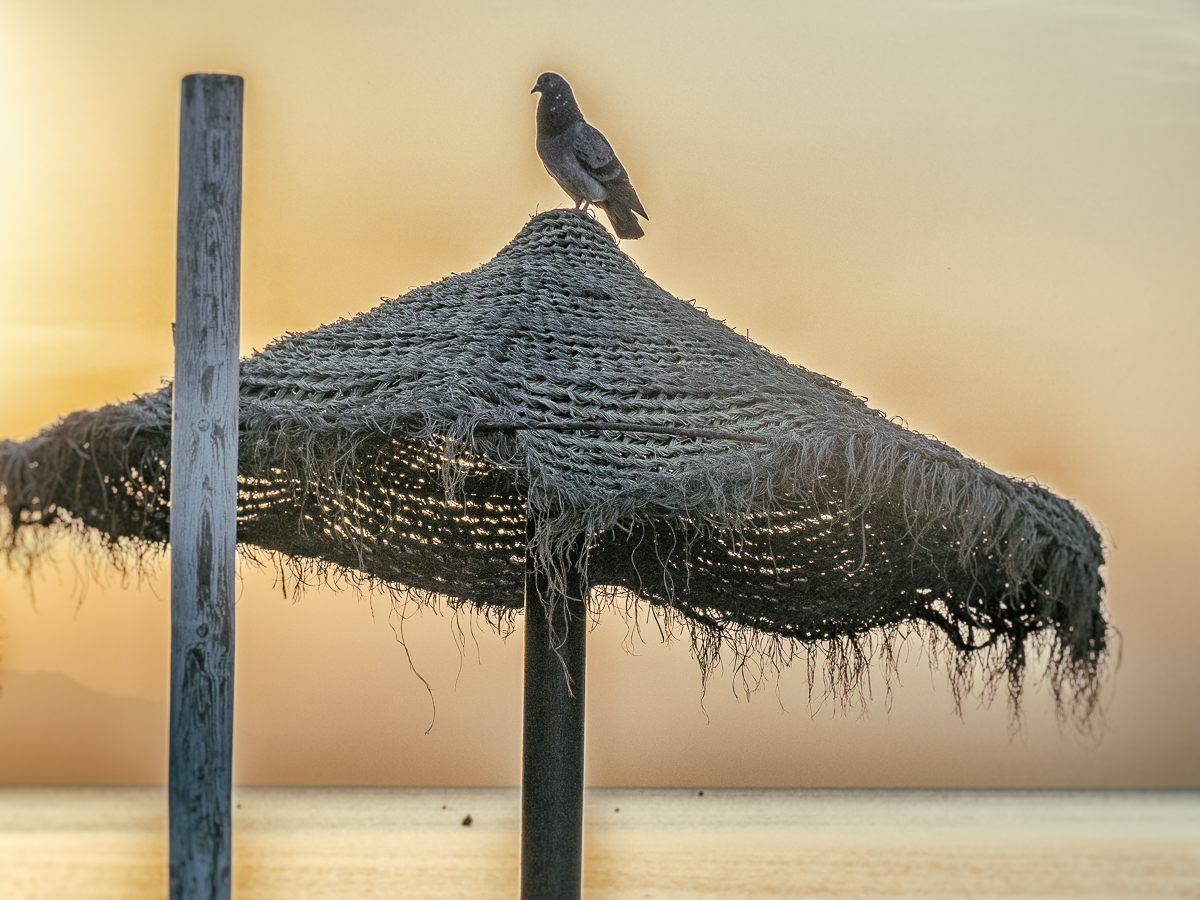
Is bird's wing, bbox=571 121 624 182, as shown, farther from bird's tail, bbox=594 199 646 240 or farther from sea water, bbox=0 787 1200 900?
sea water, bbox=0 787 1200 900

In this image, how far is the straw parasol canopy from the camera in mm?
2510

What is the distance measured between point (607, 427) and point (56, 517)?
1234mm

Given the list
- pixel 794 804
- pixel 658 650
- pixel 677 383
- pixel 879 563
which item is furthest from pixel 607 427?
pixel 794 804

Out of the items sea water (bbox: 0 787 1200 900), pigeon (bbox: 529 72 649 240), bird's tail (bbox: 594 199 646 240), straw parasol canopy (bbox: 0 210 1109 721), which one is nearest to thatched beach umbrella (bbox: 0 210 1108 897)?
straw parasol canopy (bbox: 0 210 1109 721)

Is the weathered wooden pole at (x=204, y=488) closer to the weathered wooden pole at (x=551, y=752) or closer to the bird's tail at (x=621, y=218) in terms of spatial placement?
the weathered wooden pole at (x=551, y=752)

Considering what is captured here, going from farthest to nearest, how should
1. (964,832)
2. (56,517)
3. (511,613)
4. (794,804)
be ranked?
(794,804) → (964,832) → (511,613) → (56,517)

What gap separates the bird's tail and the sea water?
3392 millimetres

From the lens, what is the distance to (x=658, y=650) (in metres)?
8.31

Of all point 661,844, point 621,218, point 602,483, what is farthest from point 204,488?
point 661,844

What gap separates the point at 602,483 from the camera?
2.53 meters

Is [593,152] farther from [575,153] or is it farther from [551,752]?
[551,752]

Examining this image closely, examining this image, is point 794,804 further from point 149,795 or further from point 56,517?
point 56,517

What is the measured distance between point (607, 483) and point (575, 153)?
57.1 inches

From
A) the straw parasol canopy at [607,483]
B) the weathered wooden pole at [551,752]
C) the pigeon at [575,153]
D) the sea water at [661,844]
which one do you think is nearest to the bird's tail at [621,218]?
the pigeon at [575,153]
